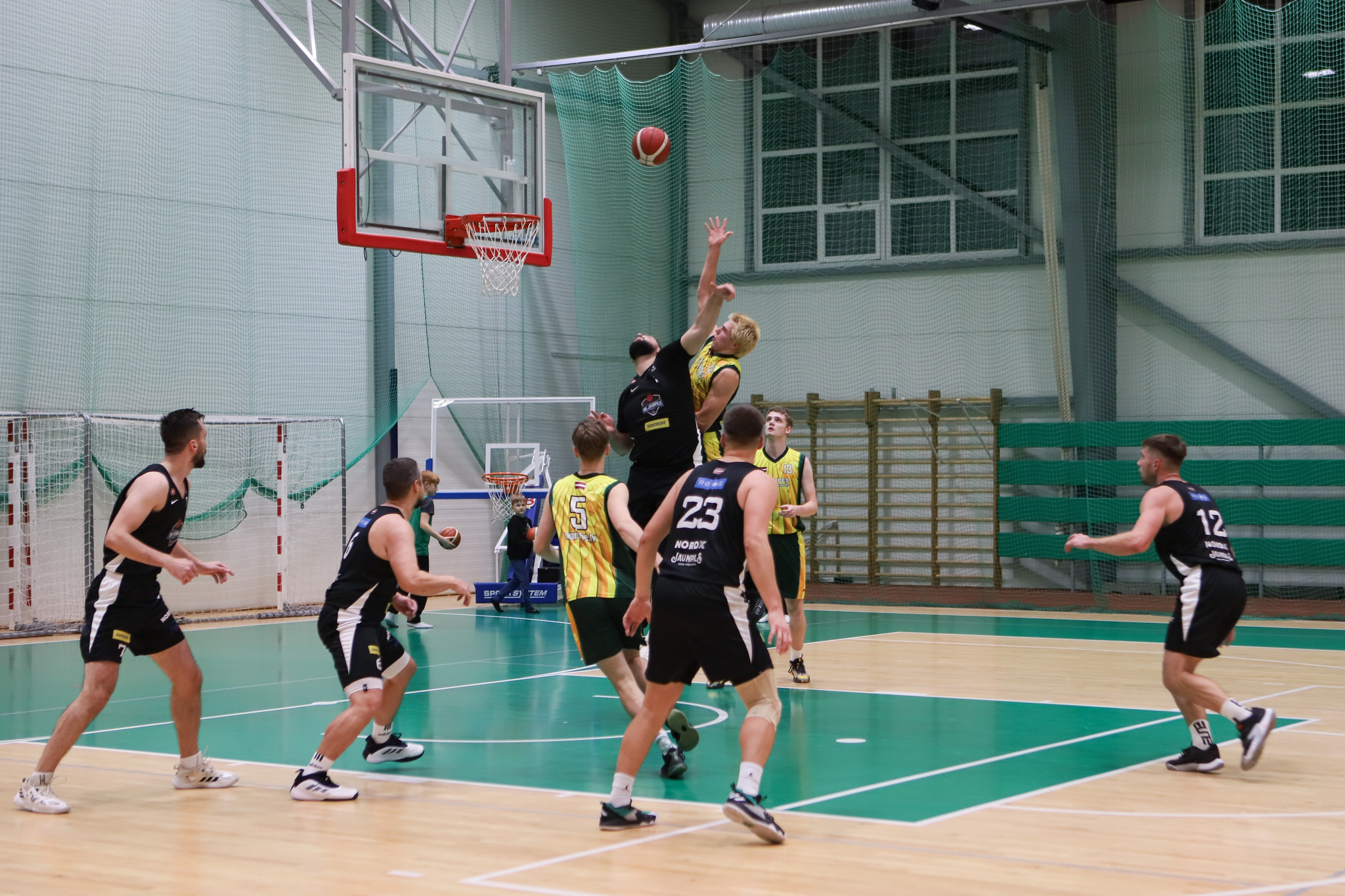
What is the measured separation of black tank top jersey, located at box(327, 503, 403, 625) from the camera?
6613 millimetres

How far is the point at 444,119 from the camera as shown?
12289mm

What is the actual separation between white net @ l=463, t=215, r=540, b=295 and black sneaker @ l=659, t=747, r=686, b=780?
21.1ft

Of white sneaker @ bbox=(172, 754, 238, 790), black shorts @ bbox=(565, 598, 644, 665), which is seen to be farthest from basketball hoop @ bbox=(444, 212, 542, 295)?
white sneaker @ bbox=(172, 754, 238, 790)

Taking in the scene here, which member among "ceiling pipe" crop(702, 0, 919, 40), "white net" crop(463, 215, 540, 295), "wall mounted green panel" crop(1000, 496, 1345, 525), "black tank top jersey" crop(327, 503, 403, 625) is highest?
"ceiling pipe" crop(702, 0, 919, 40)

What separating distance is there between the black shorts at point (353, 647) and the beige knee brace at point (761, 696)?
1892 millimetres

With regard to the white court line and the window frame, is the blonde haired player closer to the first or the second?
the white court line

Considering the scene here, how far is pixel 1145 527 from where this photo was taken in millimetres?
6953

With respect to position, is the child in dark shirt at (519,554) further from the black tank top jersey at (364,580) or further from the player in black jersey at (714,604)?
the player in black jersey at (714,604)

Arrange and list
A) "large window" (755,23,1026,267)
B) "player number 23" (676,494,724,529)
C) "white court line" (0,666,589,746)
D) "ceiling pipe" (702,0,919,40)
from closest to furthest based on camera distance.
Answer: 1. "player number 23" (676,494,724,529)
2. "white court line" (0,666,589,746)
3. "ceiling pipe" (702,0,919,40)
4. "large window" (755,23,1026,267)

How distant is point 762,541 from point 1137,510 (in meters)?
13.4

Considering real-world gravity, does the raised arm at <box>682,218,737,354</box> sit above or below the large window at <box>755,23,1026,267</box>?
below

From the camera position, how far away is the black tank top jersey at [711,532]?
562 centimetres

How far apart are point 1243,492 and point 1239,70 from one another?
5095 mm

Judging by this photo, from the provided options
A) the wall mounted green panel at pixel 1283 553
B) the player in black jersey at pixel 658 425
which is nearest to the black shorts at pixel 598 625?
the player in black jersey at pixel 658 425
